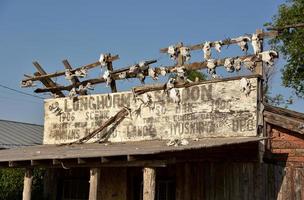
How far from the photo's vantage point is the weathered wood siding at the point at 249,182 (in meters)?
12.7

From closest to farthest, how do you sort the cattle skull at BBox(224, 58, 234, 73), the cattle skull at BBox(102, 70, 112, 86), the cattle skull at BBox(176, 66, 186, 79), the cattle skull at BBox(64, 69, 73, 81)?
the cattle skull at BBox(224, 58, 234, 73) → the cattle skull at BBox(176, 66, 186, 79) → the cattle skull at BBox(102, 70, 112, 86) → the cattle skull at BBox(64, 69, 73, 81)

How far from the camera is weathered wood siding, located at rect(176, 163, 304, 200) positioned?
12.7m

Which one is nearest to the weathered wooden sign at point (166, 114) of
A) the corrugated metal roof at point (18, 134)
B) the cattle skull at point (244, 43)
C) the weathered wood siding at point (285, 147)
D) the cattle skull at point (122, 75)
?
the cattle skull at point (122, 75)

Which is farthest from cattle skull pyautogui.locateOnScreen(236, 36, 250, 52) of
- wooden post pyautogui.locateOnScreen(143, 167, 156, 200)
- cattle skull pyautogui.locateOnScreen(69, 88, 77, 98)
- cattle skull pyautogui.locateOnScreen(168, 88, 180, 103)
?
cattle skull pyautogui.locateOnScreen(69, 88, 77, 98)

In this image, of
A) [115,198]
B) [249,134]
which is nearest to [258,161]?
[249,134]

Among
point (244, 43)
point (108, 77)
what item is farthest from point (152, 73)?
point (244, 43)

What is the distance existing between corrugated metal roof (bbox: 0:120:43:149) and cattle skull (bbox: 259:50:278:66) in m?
13.3

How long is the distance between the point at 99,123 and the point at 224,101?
13.5 feet

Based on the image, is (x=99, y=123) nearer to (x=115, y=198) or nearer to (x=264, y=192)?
(x=115, y=198)

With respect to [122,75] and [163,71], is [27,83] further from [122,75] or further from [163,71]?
[163,71]

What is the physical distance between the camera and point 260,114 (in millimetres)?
12977

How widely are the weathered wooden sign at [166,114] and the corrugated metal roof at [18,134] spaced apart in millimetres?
7166

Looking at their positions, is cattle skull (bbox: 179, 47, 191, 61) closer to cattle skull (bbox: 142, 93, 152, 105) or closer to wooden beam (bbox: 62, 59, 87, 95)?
cattle skull (bbox: 142, 93, 152, 105)

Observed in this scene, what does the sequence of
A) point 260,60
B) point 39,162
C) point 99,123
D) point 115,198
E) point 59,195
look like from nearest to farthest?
point 39,162
point 260,60
point 115,198
point 99,123
point 59,195
